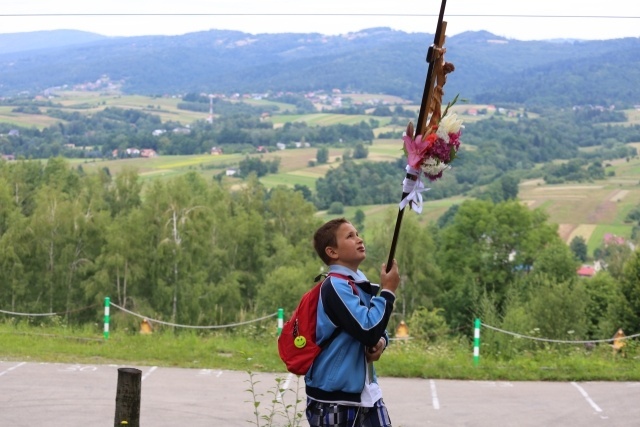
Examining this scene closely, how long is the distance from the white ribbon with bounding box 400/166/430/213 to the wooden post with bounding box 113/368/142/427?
2162 mm

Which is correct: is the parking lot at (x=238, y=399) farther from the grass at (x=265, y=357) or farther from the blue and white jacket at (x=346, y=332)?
the blue and white jacket at (x=346, y=332)

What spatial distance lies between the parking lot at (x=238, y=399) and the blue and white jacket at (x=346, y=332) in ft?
15.5

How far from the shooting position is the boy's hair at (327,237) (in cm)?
557

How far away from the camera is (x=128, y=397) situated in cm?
677

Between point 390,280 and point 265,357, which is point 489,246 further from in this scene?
point 390,280

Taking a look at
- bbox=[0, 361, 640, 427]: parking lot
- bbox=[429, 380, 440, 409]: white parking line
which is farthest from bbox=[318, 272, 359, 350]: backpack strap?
bbox=[429, 380, 440, 409]: white parking line

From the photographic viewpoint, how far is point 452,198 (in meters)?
117

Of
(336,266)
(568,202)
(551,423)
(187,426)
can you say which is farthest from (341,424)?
(568,202)

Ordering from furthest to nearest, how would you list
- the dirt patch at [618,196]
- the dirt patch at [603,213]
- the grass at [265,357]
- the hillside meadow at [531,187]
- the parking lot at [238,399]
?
the dirt patch at [618,196]
the dirt patch at [603,213]
the hillside meadow at [531,187]
the grass at [265,357]
the parking lot at [238,399]

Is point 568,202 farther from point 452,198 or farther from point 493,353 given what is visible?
point 493,353

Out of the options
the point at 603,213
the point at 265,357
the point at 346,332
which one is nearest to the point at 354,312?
the point at 346,332

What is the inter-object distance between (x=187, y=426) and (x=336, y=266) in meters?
5.60

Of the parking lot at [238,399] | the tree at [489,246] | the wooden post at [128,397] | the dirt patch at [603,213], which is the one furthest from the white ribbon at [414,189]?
the dirt patch at [603,213]

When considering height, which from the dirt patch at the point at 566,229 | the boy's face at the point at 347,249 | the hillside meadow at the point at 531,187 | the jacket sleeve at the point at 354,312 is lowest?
the hillside meadow at the point at 531,187
